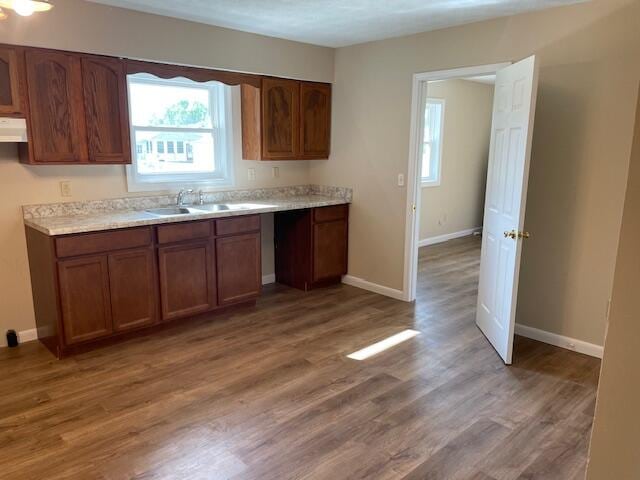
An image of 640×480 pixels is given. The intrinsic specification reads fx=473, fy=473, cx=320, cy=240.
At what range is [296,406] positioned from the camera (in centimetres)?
273

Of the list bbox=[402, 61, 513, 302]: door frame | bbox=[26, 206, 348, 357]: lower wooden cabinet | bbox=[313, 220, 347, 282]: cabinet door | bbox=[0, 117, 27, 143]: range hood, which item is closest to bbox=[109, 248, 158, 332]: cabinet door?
bbox=[26, 206, 348, 357]: lower wooden cabinet

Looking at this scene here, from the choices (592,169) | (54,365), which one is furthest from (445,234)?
(54,365)

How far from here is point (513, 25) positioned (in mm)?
3527

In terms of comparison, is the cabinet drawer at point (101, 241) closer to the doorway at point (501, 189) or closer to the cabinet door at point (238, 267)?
the cabinet door at point (238, 267)

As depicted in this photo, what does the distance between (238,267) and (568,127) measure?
279cm

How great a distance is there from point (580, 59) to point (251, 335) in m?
3.09

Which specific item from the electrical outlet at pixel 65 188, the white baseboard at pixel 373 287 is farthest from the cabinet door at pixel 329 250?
the electrical outlet at pixel 65 188

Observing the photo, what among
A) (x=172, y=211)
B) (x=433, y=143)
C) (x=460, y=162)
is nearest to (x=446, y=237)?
(x=460, y=162)

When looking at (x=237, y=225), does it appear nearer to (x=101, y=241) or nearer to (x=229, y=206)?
(x=229, y=206)

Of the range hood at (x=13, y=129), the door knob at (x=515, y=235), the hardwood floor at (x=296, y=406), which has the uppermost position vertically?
the range hood at (x=13, y=129)

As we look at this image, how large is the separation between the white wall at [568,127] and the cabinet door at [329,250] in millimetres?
1055

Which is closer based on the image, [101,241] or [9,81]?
[9,81]

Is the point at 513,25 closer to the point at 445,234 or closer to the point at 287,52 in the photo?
the point at 287,52

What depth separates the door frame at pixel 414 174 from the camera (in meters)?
4.07
